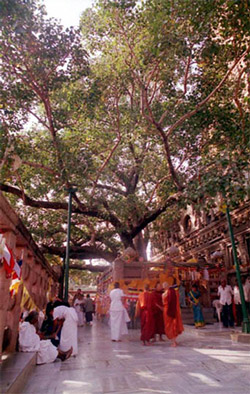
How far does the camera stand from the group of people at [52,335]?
6.09 metres

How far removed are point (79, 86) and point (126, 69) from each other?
3077 millimetres

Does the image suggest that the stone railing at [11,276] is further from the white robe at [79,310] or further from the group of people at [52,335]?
the white robe at [79,310]

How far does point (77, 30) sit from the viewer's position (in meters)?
11.8

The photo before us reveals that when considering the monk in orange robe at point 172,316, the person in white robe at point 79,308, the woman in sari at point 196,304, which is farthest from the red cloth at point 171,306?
the person in white robe at point 79,308

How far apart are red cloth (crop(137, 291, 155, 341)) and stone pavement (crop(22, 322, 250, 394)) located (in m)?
1.16

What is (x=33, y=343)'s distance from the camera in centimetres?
612

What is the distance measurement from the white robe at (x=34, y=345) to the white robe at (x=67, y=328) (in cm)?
75

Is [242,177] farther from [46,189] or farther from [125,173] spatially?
[125,173]

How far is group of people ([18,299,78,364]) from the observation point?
6.09 metres

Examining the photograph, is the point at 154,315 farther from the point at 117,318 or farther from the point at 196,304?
the point at 196,304

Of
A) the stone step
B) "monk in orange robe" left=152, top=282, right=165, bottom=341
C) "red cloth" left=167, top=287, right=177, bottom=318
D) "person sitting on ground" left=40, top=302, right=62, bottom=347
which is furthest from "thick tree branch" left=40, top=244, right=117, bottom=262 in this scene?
the stone step

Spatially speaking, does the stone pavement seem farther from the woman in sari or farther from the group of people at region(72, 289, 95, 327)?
the group of people at region(72, 289, 95, 327)

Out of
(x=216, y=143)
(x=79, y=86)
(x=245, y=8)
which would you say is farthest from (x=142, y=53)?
(x=216, y=143)

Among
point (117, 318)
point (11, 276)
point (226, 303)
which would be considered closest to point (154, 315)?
point (117, 318)
